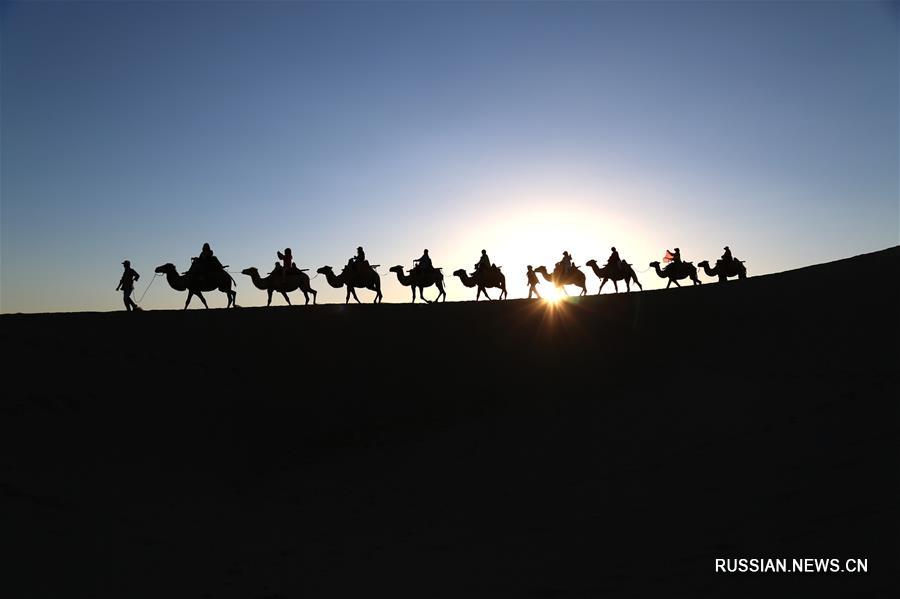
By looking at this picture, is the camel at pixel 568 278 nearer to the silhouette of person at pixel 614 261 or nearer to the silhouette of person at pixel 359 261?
the silhouette of person at pixel 614 261

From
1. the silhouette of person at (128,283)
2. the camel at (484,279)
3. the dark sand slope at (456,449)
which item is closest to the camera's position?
the dark sand slope at (456,449)

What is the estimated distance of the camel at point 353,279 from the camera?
22094mm

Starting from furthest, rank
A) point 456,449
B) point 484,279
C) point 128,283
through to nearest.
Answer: point 484,279 < point 128,283 < point 456,449

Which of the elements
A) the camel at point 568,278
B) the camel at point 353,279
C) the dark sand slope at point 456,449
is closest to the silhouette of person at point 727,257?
the camel at point 568,278

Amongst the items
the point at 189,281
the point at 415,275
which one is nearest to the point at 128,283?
the point at 189,281

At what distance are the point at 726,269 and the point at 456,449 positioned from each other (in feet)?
69.8

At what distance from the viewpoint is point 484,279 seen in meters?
24.7

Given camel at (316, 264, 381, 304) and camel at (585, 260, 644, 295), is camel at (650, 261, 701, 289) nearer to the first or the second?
camel at (585, 260, 644, 295)

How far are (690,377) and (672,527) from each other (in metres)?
6.27

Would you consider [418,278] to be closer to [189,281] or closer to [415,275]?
[415,275]

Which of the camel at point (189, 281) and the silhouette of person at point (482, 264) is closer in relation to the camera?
the camel at point (189, 281)

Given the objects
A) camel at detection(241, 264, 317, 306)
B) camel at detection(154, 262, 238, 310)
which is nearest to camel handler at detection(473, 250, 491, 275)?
camel at detection(241, 264, 317, 306)

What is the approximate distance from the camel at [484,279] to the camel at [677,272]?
23.7ft

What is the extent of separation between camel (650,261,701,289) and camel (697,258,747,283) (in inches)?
40.0
